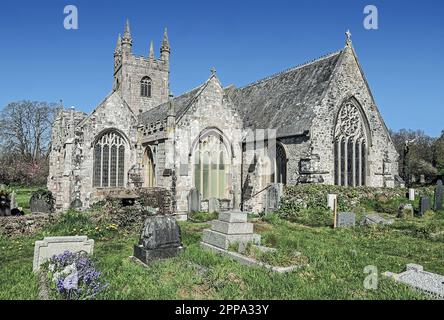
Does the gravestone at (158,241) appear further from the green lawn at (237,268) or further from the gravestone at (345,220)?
the gravestone at (345,220)

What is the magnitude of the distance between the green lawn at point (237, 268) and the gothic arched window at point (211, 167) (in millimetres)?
7379

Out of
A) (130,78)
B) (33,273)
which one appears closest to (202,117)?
(33,273)

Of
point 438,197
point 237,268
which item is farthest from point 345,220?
point 237,268

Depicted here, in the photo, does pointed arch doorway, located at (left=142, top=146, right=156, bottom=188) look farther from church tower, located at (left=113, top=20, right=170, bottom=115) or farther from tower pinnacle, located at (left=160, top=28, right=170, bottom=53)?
tower pinnacle, located at (left=160, top=28, right=170, bottom=53)

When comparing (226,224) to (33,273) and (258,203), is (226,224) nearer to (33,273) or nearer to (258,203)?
(33,273)

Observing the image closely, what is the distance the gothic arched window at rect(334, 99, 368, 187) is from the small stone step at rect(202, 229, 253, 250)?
13943mm

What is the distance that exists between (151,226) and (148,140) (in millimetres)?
13142

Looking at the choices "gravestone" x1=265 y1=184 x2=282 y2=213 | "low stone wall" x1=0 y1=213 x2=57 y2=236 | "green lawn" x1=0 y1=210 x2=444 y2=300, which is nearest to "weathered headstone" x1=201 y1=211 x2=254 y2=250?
"green lawn" x1=0 y1=210 x2=444 y2=300

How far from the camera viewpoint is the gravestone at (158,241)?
966 cm

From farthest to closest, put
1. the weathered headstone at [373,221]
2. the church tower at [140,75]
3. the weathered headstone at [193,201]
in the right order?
1. the church tower at [140,75]
2. the weathered headstone at [193,201]
3. the weathered headstone at [373,221]

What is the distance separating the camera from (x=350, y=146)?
24375 mm

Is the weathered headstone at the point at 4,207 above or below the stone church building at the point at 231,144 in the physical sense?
below

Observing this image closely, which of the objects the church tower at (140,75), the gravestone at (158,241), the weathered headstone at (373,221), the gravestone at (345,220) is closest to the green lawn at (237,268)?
the gravestone at (158,241)

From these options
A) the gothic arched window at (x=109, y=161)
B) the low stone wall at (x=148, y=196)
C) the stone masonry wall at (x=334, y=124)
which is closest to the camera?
the low stone wall at (x=148, y=196)
